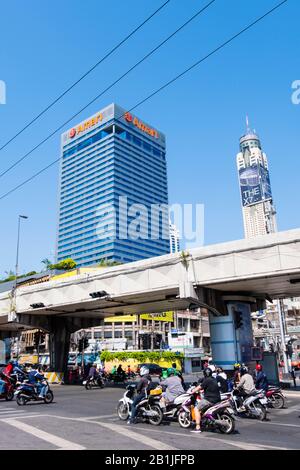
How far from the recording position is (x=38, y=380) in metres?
17.8

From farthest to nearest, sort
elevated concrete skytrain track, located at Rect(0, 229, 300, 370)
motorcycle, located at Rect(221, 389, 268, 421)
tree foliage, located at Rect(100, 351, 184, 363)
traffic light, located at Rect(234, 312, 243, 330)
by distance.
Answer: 1. tree foliage, located at Rect(100, 351, 184, 363)
2. traffic light, located at Rect(234, 312, 243, 330)
3. elevated concrete skytrain track, located at Rect(0, 229, 300, 370)
4. motorcycle, located at Rect(221, 389, 268, 421)

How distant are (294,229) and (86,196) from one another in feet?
579

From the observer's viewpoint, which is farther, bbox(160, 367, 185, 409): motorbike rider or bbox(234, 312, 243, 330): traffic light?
bbox(234, 312, 243, 330): traffic light

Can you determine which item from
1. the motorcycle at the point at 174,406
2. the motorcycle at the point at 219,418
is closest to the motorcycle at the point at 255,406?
the motorcycle at the point at 174,406

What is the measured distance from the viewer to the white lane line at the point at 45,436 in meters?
8.47

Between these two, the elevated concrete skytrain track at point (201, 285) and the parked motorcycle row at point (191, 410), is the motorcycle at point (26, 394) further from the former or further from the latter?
the elevated concrete skytrain track at point (201, 285)

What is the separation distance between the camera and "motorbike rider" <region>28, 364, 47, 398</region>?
17.5 meters

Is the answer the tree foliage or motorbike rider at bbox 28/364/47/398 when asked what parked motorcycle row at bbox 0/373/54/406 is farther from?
the tree foliage

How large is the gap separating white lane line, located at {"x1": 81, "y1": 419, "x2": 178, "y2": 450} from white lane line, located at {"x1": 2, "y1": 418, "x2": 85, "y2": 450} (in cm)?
154

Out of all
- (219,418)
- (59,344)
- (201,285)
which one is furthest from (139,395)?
(59,344)

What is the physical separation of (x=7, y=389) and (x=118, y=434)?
11361mm

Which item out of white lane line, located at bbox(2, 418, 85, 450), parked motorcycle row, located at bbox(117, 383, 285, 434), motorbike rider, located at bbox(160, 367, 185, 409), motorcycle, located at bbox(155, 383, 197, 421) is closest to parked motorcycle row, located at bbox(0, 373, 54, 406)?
white lane line, located at bbox(2, 418, 85, 450)

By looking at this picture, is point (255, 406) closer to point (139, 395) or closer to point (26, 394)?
point (139, 395)
